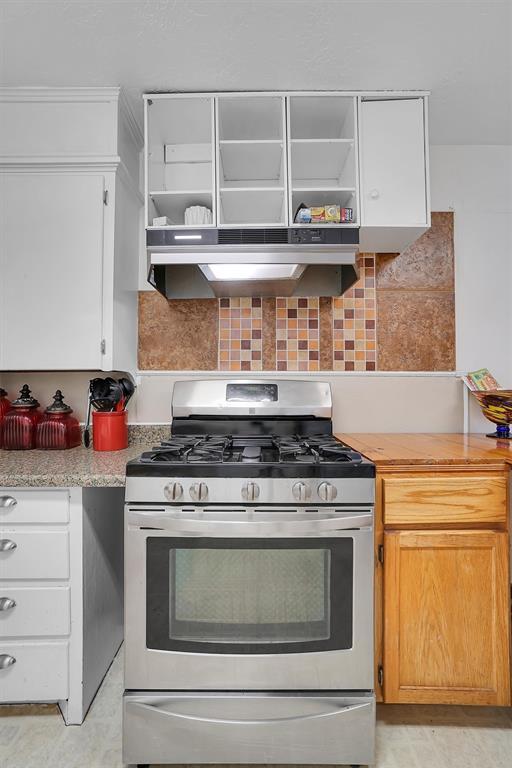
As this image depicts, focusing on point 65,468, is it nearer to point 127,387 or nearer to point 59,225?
point 127,387

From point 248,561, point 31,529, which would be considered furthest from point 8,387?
point 248,561

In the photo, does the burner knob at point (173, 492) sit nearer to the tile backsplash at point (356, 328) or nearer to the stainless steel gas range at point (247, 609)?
the stainless steel gas range at point (247, 609)

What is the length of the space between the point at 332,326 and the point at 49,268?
136 cm

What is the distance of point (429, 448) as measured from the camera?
1632 mm

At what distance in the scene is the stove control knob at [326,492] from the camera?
4.33 feet

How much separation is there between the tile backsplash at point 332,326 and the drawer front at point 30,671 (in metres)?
1.24

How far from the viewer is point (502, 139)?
2.14 meters

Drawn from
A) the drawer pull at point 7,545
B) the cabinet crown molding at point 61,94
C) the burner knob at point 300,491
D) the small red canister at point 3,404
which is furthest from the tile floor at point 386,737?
the cabinet crown molding at point 61,94

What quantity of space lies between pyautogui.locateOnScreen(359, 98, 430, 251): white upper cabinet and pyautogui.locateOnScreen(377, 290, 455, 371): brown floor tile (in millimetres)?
481

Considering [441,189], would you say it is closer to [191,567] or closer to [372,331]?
[372,331]

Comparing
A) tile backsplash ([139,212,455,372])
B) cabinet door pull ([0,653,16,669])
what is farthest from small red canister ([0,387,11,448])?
cabinet door pull ([0,653,16,669])

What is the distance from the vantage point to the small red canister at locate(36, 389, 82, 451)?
1.88m

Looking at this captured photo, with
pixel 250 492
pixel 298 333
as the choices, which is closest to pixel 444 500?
pixel 250 492

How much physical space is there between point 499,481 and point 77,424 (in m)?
1.79
